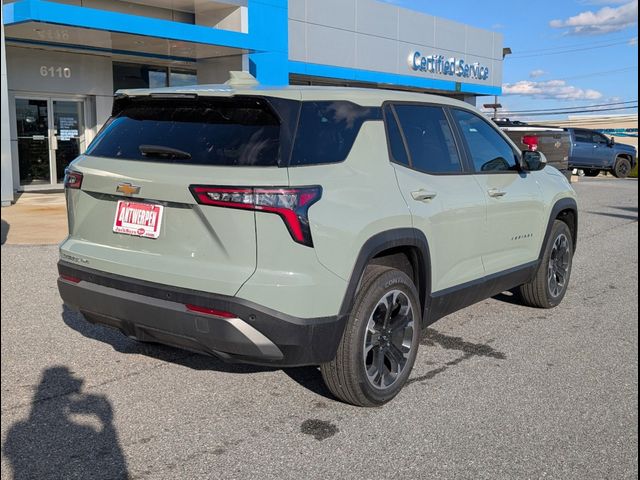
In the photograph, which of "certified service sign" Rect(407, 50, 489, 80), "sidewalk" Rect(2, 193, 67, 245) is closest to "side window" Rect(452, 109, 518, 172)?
"sidewalk" Rect(2, 193, 67, 245)

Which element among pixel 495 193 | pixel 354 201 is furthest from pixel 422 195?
pixel 495 193

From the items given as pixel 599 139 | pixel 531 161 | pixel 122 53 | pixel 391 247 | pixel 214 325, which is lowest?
pixel 214 325

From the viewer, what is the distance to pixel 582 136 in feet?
89.4

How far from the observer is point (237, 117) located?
368 centimetres

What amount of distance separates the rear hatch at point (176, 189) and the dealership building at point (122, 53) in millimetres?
8361

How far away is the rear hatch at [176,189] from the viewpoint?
11.2ft

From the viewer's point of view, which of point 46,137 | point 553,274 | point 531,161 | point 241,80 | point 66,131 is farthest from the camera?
point 66,131

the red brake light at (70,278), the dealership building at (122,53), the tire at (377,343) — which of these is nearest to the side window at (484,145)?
the tire at (377,343)

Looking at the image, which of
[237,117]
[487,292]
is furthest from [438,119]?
[237,117]

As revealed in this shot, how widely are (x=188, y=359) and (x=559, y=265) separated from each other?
3.62m

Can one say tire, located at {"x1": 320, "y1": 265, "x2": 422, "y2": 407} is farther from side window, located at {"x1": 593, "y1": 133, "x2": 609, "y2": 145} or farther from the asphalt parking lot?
side window, located at {"x1": 593, "y1": 133, "x2": 609, "y2": 145}

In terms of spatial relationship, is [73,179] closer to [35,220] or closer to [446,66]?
[35,220]

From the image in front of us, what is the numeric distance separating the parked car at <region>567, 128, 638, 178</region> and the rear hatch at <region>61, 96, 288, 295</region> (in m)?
25.4

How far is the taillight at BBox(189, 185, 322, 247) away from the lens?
3.35 metres
